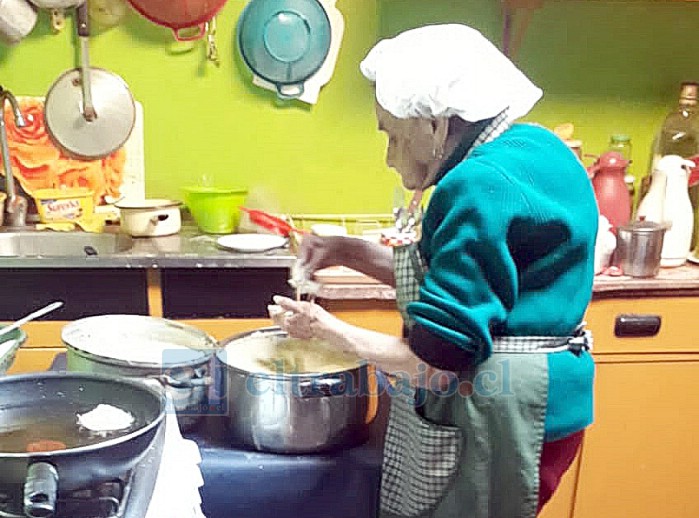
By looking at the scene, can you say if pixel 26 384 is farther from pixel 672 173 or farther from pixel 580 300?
pixel 672 173

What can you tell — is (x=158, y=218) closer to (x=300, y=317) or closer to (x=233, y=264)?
(x=233, y=264)

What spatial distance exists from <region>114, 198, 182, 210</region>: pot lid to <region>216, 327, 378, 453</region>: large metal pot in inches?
40.4

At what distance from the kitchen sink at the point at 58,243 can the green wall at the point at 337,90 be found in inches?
8.6

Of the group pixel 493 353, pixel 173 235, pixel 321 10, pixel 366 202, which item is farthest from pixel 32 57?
pixel 493 353

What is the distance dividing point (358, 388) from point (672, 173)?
54.7 inches

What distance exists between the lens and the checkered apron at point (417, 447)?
3.70 ft

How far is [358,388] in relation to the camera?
3.75ft

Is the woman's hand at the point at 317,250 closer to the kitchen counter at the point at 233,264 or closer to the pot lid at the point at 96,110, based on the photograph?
the kitchen counter at the point at 233,264

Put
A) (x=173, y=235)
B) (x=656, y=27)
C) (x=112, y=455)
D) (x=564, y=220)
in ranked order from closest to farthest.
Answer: (x=112, y=455)
(x=564, y=220)
(x=173, y=235)
(x=656, y=27)

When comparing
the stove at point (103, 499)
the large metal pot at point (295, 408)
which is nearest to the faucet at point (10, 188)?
the large metal pot at point (295, 408)

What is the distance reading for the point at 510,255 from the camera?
3.43 ft

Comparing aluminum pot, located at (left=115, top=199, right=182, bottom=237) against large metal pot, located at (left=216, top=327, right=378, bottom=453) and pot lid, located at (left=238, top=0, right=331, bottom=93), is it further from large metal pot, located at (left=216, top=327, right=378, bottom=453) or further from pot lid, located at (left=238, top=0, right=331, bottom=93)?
large metal pot, located at (left=216, top=327, right=378, bottom=453)

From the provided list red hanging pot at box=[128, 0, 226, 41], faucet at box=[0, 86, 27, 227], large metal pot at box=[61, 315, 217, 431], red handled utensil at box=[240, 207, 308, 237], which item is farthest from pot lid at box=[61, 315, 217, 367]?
red hanging pot at box=[128, 0, 226, 41]

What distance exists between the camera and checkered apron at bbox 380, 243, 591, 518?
3.70 feet
